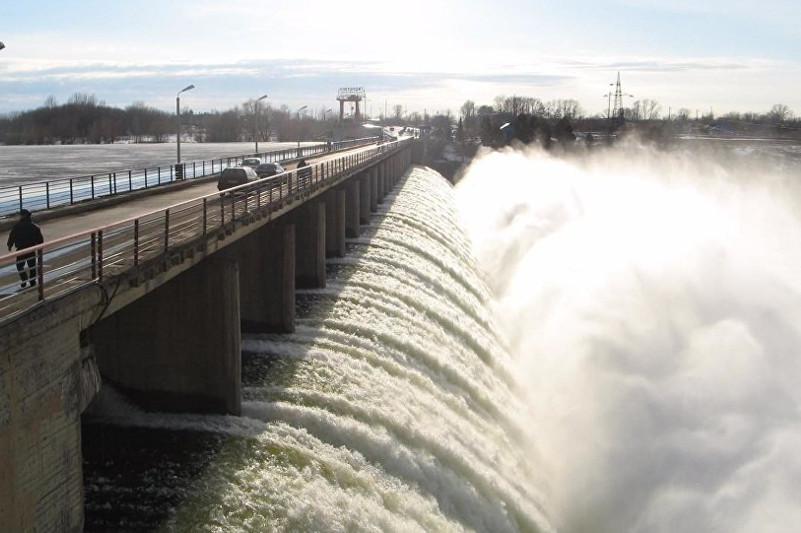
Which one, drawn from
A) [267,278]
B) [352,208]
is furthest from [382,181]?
[267,278]

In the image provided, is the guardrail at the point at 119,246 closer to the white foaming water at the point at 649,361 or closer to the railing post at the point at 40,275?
the railing post at the point at 40,275

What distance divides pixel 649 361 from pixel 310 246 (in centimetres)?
1195

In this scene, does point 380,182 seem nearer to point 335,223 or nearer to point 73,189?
point 73,189

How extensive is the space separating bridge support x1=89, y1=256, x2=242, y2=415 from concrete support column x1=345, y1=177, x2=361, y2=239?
19.0 metres

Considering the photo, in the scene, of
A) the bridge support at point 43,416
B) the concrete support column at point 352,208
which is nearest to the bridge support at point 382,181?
the concrete support column at point 352,208

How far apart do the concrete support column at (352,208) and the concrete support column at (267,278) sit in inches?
478

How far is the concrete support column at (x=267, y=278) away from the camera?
19.5 meters

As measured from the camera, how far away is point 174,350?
14.1 metres

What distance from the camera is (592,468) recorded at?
2028 cm

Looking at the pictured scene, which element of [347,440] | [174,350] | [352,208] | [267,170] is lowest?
[347,440]

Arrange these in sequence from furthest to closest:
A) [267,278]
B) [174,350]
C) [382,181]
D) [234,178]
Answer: [382,181] < [234,178] < [267,278] < [174,350]

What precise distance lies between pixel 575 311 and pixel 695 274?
10.3m

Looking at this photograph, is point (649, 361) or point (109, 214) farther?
point (649, 361)

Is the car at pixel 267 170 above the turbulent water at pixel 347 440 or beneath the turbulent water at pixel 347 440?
above
